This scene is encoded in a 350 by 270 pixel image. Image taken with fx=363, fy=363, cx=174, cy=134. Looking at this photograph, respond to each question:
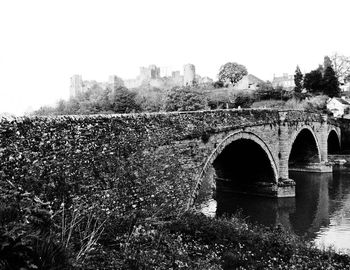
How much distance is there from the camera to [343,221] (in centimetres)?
1711

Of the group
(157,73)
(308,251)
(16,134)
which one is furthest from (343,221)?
(157,73)

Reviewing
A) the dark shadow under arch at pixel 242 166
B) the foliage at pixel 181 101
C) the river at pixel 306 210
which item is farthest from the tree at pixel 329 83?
the dark shadow under arch at pixel 242 166

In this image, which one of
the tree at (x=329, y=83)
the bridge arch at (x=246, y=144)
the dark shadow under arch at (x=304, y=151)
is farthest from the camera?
the tree at (x=329, y=83)

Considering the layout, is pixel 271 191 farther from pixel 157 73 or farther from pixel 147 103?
pixel 157 73

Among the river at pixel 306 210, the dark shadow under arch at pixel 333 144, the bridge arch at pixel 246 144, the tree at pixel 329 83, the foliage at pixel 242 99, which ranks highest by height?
the tree at pixel 329 83

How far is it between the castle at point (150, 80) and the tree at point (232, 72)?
8.72 m

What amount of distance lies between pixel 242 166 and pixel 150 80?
5435 centimetres

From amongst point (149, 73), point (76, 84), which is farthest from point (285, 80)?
point (76, 84)

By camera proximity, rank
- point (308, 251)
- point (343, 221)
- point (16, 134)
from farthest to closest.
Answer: point (343, 221) → point (308, 251) → point (16, 134)

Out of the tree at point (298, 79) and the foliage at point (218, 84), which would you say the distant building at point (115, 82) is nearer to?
the foliage at point (218, 84)

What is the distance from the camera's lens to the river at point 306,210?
15609mm

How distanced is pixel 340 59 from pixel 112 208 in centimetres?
6921

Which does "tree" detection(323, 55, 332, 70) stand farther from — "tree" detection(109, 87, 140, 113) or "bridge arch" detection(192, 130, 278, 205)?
"bridge arch" detection(192, 130, 278, 205)

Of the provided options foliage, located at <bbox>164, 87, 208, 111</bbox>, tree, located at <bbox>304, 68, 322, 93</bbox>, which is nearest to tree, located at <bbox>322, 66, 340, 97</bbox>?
tree, located at <bbox>304, 68, 322, 93</bbox>
